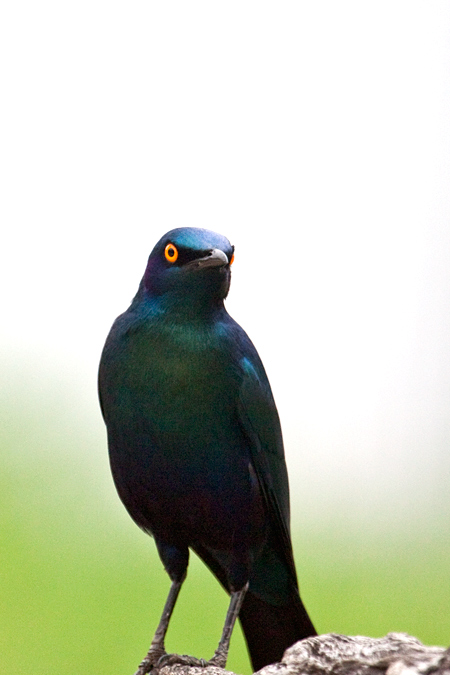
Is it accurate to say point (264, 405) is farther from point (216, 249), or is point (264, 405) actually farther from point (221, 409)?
point (216, 249)

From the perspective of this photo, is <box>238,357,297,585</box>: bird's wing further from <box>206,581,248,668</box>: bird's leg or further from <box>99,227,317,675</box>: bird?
<box>206,581,248,668</box>: bird's leg

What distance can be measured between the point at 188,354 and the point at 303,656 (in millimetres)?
713

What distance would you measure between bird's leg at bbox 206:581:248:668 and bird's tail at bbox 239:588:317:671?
0.16m

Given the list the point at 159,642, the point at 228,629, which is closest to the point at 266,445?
the point at 228,629

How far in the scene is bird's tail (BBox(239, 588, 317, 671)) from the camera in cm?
242

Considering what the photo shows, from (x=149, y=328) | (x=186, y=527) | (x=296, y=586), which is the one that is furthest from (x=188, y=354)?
(x=296, y=586)

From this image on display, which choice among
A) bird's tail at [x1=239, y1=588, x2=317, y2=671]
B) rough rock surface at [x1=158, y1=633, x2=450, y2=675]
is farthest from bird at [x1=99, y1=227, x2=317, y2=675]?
rough rock surface at [x1=158, y1=633, x2=450, y2=675]

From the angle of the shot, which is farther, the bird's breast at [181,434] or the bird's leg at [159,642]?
the bird's leg at [159,642]

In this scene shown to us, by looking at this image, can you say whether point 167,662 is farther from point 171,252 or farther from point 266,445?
point 171,252

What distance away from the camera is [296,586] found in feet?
7.86

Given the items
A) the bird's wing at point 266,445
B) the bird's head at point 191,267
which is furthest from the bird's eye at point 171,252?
the bird's wing at point 266,445

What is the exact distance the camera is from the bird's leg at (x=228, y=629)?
7.22ft

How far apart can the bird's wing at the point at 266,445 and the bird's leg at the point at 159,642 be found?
11.4 inches

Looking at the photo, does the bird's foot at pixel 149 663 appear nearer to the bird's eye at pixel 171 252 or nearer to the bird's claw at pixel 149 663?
the bird's claw at pixel 149 663
